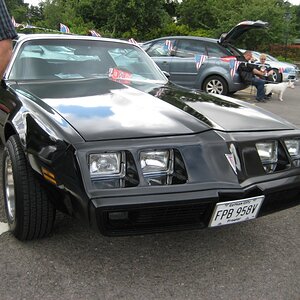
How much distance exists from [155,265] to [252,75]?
8.74 metres

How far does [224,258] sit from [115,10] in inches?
969

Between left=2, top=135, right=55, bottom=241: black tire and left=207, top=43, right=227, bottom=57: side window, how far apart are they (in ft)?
25.7

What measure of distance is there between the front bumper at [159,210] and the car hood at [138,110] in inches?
14.6

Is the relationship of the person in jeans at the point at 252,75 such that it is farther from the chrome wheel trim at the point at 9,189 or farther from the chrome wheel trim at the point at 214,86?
the chrome wheel trim at the point at 9,189

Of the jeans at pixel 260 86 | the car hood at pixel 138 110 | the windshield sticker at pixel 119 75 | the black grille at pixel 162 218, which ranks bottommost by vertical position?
the jeans at pixel 260 86

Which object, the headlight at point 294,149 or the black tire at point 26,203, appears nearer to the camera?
the black tire at point 26,203

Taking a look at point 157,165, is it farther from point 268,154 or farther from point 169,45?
point 169,45

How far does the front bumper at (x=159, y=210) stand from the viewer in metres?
2.00

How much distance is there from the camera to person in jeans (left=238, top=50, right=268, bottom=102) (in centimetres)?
978

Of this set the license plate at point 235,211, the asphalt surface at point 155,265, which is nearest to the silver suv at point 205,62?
the asphalt surface at point 155,265

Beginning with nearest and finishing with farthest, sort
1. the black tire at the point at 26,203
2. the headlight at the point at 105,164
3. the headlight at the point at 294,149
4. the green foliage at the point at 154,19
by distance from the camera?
1. the headlight at the point at 105,164
2. the black tire at the point at 26,203
3. the headlight at the point at 294,149
4. the green foliage at the point at 154,19

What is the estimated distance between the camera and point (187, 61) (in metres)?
9.80

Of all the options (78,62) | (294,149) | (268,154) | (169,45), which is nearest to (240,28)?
(169,45)

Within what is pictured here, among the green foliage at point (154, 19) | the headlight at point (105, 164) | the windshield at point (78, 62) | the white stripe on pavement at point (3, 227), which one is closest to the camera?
the headlight at point (105, 164)
